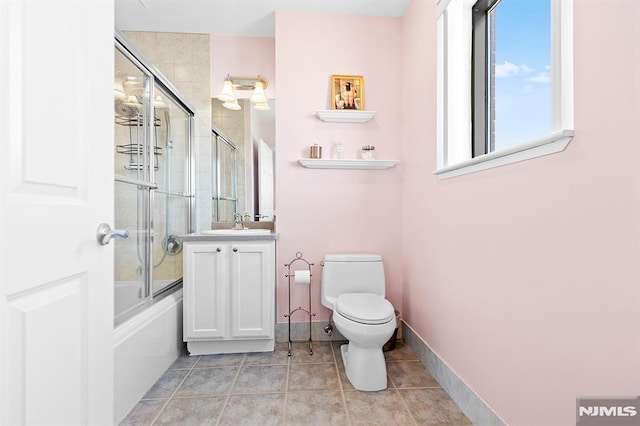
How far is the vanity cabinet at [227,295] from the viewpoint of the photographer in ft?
6.79

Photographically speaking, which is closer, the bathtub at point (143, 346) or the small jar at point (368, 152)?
the bathtub at point (143, 346)

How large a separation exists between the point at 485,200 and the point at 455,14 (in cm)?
114

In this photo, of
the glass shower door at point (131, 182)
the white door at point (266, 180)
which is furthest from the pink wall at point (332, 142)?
the glass shower door at point (131, 182)

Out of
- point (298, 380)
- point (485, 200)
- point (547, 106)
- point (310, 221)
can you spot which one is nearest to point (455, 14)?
point (547, 106)

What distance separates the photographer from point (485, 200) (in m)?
1.36

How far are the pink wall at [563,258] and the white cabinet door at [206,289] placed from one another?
1.44 m

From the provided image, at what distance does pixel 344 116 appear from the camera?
233 cm

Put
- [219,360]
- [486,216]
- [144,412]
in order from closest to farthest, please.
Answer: [486,216] → [144,412] → [219,360]

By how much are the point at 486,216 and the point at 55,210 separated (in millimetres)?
1513

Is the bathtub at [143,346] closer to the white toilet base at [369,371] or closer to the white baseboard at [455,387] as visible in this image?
the white toilet base at [369,371]

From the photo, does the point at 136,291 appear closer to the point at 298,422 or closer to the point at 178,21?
the point at 298,422

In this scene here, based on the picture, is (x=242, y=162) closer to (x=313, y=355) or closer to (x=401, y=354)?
(x=313, y=355)

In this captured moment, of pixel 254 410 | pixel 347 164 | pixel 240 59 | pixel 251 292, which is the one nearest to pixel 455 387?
pixel 254 410

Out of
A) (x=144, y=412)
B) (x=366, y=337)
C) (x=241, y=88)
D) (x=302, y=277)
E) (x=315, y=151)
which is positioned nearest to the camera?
(x=144, y=412)
